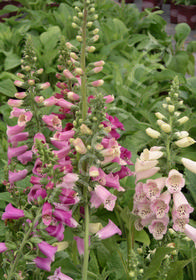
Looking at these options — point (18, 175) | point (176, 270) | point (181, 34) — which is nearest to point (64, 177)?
point (18, 175)

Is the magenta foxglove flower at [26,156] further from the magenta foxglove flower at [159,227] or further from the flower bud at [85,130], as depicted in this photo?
the magenta foxglove flower at [159,227]

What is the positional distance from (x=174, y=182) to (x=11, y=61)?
2121 mm

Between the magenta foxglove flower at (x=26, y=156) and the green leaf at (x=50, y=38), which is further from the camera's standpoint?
the green leaf at (x=50, y=38)

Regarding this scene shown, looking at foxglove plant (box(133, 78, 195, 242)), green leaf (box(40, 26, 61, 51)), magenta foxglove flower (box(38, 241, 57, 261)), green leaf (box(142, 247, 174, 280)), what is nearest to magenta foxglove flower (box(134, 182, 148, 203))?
foxglove plant (box(133, 78, 195, 242))

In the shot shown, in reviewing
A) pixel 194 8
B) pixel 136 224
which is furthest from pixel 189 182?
pixel 194 8

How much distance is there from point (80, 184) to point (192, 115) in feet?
4.52

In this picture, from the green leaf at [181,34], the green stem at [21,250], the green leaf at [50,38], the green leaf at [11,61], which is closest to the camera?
the green stem at [21,250]

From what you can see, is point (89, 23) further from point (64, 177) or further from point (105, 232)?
point (105, 232)

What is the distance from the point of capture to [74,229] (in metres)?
0.76

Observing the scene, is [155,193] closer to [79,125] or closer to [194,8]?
[79,125]

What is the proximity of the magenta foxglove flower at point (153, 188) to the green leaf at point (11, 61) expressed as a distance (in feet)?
6.46

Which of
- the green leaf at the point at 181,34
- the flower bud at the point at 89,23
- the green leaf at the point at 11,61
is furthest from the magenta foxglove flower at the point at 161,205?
the green leaf at the point at 181,34

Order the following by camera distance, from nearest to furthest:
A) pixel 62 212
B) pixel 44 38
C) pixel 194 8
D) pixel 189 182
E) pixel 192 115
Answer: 1. pixel 62 212
2. pixel 189 182
3. pixel 192 115
4. pixel 44 38
5. pixel 194 8

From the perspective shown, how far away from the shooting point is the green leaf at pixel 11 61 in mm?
2522
